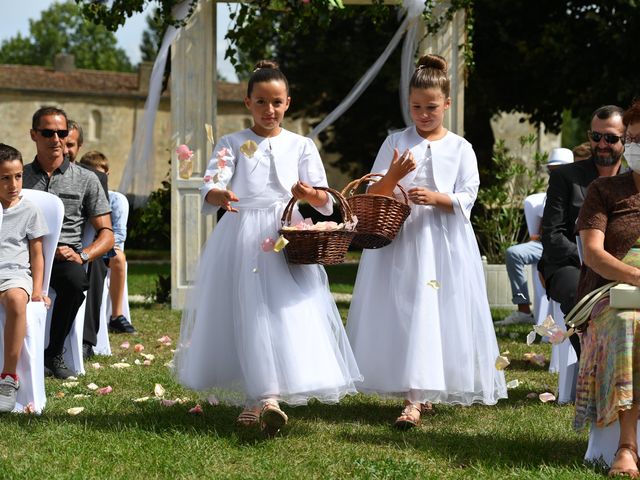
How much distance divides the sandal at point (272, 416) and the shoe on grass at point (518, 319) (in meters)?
5.99

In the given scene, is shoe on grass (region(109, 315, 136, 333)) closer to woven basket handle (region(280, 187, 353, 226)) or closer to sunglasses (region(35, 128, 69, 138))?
sunglasses (region(35, 128, 69, 138))

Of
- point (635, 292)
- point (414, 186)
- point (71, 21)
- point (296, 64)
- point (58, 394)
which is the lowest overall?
point (58, 394)

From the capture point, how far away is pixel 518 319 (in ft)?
36.0

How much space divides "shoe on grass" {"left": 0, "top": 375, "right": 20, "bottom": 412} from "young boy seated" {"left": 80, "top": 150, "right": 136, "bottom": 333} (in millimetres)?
3289

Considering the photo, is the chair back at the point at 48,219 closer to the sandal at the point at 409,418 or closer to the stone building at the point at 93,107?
the sandal at the point at 409,418

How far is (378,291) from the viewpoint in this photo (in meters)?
5.95

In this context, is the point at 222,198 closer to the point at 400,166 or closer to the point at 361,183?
the point at 361,183

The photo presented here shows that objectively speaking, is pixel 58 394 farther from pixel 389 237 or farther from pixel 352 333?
pixel 389 237

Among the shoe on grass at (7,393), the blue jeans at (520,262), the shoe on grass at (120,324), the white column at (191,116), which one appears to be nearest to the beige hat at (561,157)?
the blue jeans at (520,262)

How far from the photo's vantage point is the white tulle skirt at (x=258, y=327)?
5.27 meters

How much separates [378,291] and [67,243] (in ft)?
8.64

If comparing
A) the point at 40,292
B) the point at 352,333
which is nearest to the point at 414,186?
the point at 352,333

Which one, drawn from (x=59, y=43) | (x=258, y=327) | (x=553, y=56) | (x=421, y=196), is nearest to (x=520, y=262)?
(x=421, y=196)

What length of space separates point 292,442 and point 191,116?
23.6 feet
